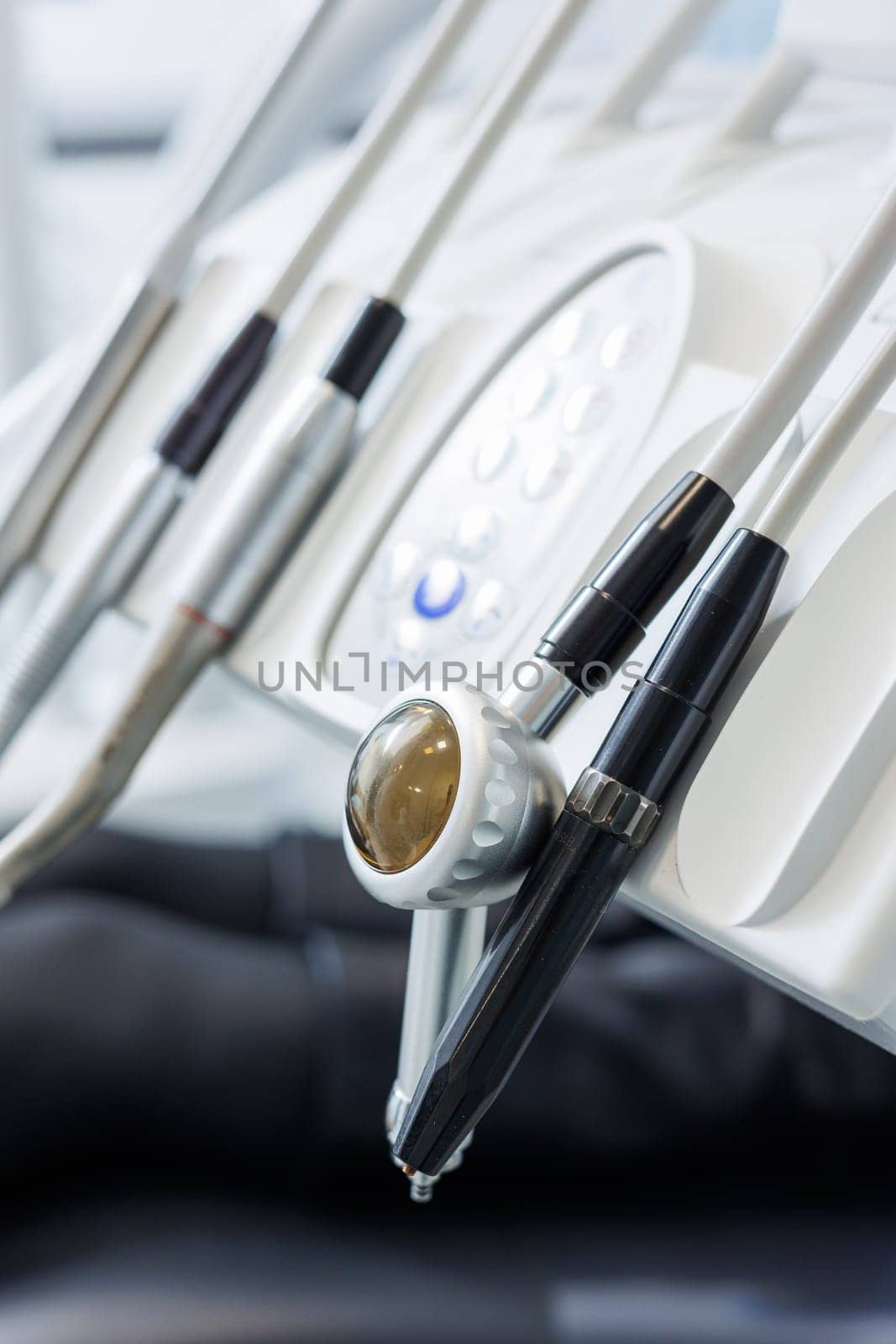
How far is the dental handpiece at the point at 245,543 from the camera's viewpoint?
0.39 meters

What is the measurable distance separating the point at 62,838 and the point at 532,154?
0.35 meters

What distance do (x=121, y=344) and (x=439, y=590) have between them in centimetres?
22

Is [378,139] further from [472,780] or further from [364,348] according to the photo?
[472,780]

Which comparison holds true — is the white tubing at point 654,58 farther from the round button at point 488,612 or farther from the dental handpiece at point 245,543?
the round button at point 488,612

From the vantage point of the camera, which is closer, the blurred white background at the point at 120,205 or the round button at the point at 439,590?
the round button at the point at 439,590

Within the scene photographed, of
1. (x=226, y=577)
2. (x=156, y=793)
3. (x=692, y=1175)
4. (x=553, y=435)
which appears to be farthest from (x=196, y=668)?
(x=156, y=793)

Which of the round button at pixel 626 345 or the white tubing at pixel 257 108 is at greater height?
the white tubing at pixel 257 108

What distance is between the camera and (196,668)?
0.40 meters

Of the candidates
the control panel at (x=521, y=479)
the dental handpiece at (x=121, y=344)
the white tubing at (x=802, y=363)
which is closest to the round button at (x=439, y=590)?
the control panel at (x=521, y=479)

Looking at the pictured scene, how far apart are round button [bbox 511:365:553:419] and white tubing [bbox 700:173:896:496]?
0.11m

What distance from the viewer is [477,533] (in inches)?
14.1

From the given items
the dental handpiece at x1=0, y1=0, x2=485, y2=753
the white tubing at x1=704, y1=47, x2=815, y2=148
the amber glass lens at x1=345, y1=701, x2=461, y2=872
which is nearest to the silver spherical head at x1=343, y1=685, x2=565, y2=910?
the amber glass lens at x1=345, y1=701, x2=461, y2=872

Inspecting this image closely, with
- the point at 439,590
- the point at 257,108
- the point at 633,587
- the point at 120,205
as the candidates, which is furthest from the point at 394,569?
the point at 120,205

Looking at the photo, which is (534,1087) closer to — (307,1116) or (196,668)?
(307,1116)
